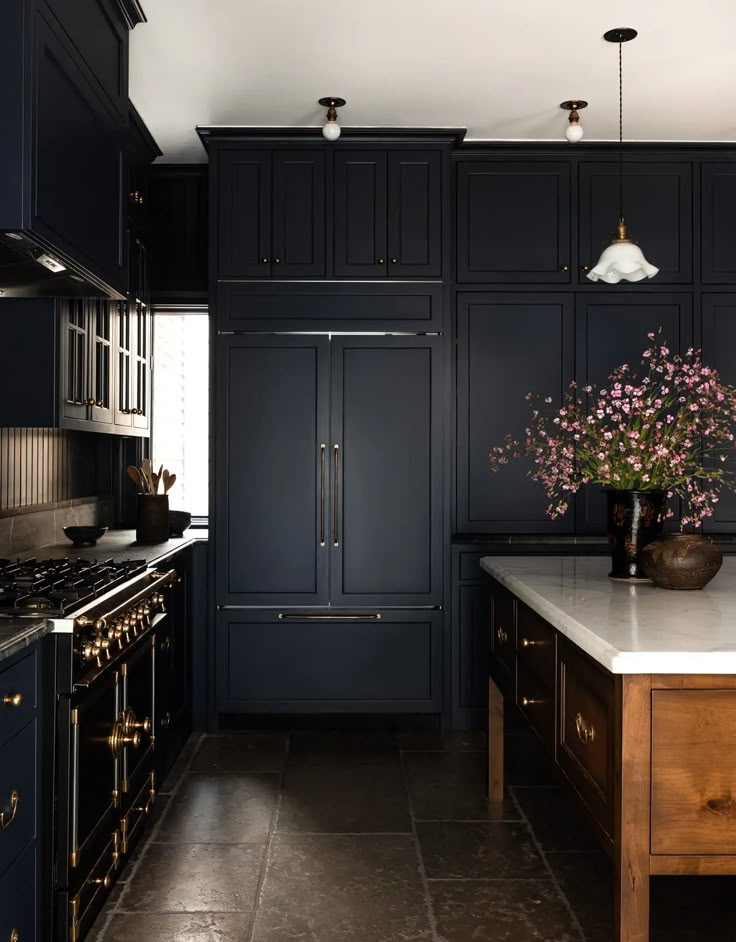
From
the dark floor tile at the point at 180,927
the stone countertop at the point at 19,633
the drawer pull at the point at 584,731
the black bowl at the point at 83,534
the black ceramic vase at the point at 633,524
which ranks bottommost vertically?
the dark floor tile at the point at 180,927

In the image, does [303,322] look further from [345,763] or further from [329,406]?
[345,763]

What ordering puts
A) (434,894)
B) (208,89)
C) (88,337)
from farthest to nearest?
(208,89) < (88,337) < (434,894)

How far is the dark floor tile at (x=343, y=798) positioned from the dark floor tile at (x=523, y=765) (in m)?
0.46

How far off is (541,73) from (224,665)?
9.53 ft

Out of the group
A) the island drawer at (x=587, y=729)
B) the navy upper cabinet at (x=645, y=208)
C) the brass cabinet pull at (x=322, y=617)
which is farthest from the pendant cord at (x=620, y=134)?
the island drawer at (x=587, y=729)

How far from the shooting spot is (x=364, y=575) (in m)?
4.32

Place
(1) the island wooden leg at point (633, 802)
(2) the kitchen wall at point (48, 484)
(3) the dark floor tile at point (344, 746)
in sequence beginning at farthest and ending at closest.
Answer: (3) the dark floor tile at point (344, 746), (2) the kitchen wall at point (48, 484), (1) the island wooden leg at point (633, 802)

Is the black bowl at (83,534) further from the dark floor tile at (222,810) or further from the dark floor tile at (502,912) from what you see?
the dark floor tile at (502,912)

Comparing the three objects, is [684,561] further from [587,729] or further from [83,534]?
[83,534]

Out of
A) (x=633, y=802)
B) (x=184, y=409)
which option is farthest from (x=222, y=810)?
(x=184, y=409)

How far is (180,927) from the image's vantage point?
2.51 meters

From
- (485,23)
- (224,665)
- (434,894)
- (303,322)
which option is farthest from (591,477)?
(224,665)

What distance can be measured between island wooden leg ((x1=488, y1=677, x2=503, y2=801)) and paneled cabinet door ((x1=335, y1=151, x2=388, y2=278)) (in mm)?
2034

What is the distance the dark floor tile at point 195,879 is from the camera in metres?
2.64
